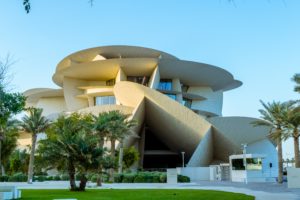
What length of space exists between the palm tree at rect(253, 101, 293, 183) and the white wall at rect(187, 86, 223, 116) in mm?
34012

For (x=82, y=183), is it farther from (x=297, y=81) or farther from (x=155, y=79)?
(x=155, y=79)

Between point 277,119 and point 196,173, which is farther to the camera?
point 196,173

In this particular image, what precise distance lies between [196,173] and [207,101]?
26134mm

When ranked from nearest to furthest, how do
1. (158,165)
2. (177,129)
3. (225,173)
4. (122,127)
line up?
1. (122,127)
2. (225,173)
3. (177,129)
4. (158,165)

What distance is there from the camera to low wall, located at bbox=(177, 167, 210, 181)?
156ft

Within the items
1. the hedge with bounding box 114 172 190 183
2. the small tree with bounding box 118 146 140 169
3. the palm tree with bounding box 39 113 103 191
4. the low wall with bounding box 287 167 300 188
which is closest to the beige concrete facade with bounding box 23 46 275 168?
the small tree with bounding box 118 146 140 169

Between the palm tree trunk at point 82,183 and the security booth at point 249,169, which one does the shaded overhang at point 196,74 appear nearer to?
the security booth at point 249,169

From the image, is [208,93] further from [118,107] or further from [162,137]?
[118,107]

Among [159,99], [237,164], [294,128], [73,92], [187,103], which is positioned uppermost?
[73,92]

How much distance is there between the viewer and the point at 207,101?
7225 centimetres

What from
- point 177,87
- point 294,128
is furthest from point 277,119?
point 177,87

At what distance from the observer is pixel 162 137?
62.7 m

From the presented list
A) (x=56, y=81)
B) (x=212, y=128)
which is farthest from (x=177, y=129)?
(x=56, y=81)

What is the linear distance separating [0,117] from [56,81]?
61.8 m
